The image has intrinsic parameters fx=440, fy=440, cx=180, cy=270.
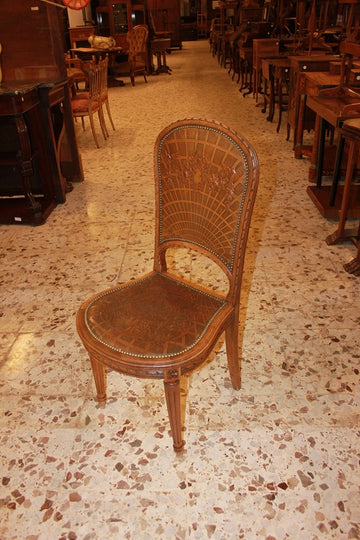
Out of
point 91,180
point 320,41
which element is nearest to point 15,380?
point 91,180

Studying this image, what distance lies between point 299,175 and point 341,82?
2.96ft

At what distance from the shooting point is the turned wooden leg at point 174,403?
4.25 feet

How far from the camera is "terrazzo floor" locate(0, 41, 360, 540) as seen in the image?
1.33 m

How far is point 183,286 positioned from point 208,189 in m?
0.38

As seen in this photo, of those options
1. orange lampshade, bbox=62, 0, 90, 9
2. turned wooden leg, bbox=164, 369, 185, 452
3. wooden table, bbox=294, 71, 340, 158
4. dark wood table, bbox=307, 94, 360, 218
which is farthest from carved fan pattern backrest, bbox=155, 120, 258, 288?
orange lampshade, bbox=62, 0, 90, 9

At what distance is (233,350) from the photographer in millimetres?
1646

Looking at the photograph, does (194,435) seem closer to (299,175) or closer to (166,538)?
(166,538)

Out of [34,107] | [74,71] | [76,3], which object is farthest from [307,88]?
[76,3]

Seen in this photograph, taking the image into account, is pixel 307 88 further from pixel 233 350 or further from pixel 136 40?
pixel 136 40

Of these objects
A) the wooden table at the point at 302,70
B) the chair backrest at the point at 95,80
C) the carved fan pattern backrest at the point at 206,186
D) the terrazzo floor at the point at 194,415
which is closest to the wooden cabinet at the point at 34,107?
the terrazzo floor at the point at 194,415

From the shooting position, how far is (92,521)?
132cm

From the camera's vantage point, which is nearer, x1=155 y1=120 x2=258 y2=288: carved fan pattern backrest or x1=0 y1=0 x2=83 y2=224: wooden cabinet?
x1=155 y1=120 x2=258 y2=288: carved fan pattern backrest

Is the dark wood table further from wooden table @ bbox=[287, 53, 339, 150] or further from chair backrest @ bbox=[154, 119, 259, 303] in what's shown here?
chair backrest @ bbox=[154, 119, 259, 303]

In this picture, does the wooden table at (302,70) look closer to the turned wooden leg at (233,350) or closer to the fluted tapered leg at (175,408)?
the turned wooden leg at (233,350)
